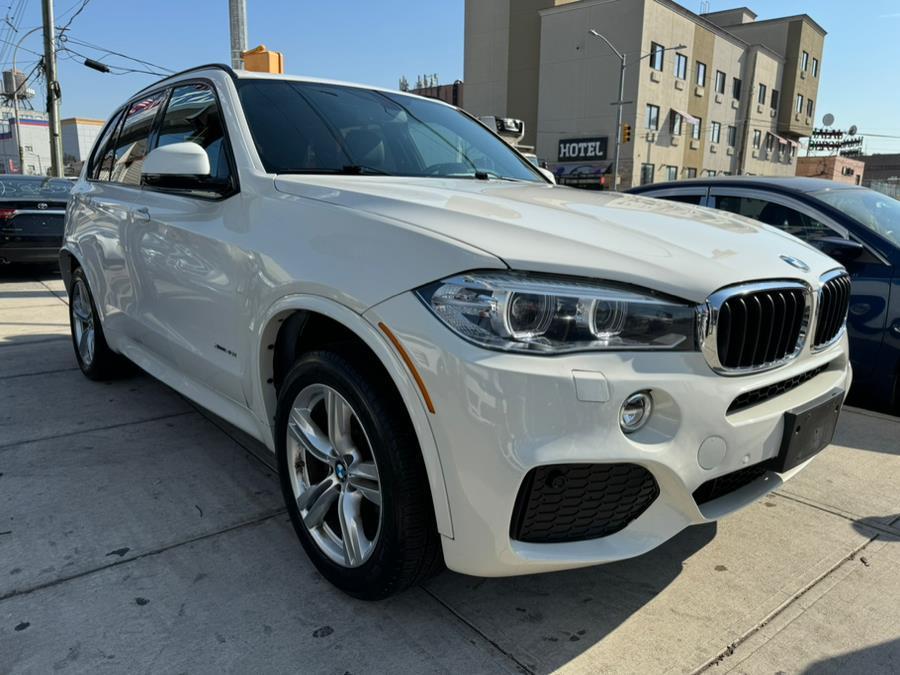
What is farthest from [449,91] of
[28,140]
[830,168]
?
[28,140]

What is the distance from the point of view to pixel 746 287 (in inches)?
77.9

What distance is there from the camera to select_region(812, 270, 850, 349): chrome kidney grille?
2408mm

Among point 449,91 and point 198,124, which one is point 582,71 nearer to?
point 449,91

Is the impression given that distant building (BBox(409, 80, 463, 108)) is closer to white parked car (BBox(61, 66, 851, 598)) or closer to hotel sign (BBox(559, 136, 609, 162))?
hotel sign (BBox(559, 136, 609, 162))

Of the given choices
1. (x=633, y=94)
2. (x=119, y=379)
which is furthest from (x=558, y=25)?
(x=119, y=379)

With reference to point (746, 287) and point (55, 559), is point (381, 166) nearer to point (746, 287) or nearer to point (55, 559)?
point (746, 287)

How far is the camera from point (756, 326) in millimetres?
2006

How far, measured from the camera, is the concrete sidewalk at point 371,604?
2039 millimetres

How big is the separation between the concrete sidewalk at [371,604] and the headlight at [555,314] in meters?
0.99

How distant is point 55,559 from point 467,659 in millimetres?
1600

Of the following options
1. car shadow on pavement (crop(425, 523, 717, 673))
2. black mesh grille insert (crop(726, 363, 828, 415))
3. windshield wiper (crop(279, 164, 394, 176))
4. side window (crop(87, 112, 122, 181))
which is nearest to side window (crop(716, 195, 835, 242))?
black mesh grille insert (crop(726, 363, 828, 415))

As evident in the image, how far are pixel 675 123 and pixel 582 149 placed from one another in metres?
6.08

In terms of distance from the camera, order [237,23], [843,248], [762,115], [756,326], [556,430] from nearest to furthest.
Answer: [556,430] → [756,326] → [843,248] → [237,23] → [762,115]

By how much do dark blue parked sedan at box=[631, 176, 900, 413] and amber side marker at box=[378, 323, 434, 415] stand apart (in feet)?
11.6
